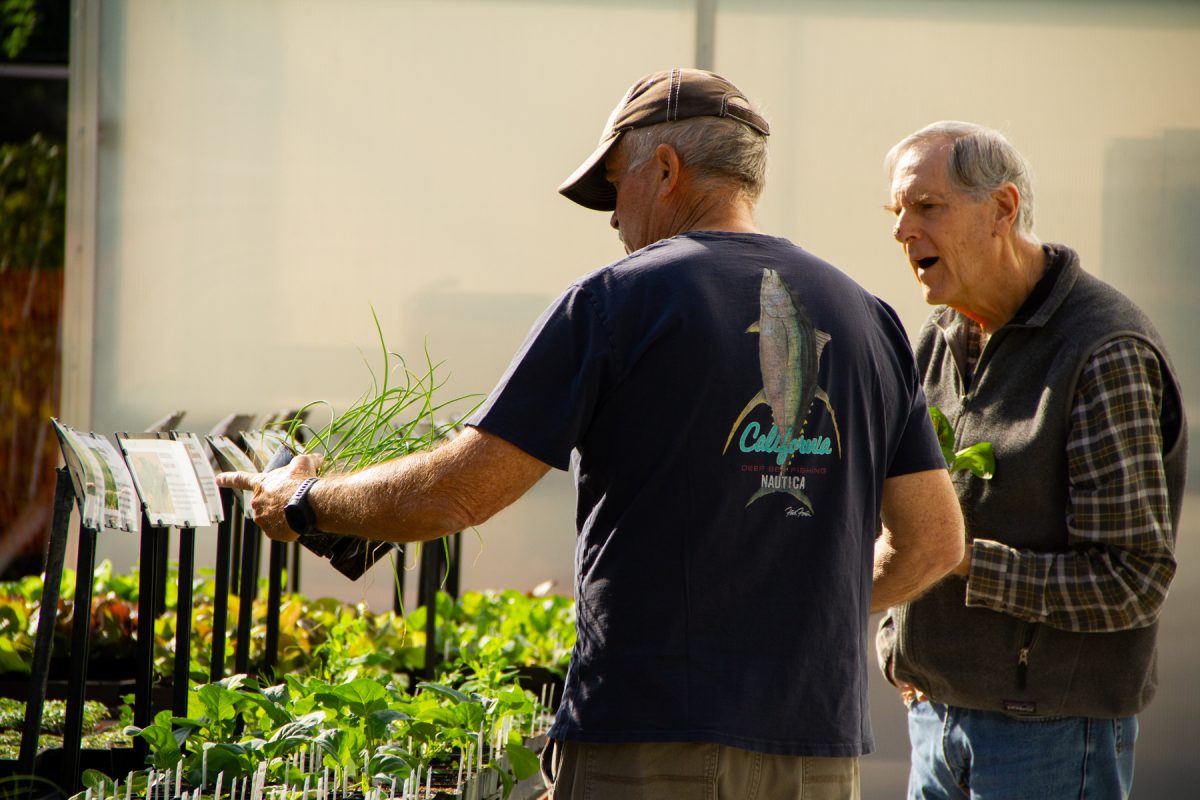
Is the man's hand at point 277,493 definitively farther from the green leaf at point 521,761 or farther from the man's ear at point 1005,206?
the man's ear at point 1005,206

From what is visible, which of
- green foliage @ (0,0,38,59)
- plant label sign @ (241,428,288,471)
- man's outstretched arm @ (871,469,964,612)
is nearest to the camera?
man's outstretched arm @ (871,469,964,612)

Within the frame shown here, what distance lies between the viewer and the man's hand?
133 centimetres

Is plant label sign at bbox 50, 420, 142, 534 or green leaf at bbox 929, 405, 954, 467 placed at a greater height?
green leaf at bbox 929, 405, 954, 467

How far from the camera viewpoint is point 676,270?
4.00 feet

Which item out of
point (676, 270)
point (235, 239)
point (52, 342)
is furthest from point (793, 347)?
point (52, 342)

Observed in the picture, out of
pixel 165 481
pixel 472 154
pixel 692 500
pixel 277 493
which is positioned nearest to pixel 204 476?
pixel 165 481

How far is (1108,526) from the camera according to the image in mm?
1646

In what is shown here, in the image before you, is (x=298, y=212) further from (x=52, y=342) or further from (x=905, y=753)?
(x=905, y=753)

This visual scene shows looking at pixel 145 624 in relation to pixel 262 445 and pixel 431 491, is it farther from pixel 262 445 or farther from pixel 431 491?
pixel 431 491

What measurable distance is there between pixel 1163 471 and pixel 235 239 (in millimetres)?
2756

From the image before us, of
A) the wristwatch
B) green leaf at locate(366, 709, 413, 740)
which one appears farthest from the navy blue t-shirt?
green leaf at locate(366, 709, 413, 740)

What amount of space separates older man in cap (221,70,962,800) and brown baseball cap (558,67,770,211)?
0.14 metres

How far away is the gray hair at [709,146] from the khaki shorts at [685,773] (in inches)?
24.0

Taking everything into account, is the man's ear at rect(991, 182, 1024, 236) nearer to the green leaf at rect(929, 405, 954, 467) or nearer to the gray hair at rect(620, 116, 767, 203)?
the green leaf at rect(929, 405, 954, 467)
